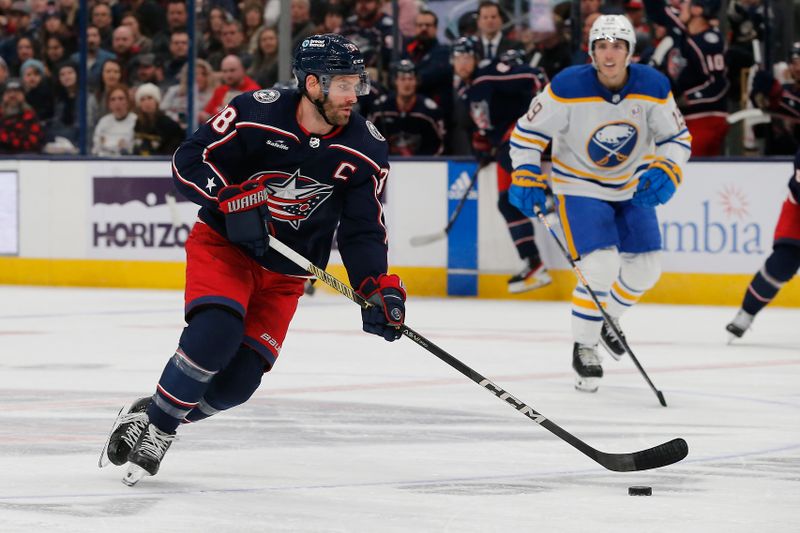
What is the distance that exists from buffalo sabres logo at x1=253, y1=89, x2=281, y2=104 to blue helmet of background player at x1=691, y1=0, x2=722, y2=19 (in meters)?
5.94

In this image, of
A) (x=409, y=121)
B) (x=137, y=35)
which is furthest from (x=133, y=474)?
(x=137, y=35)

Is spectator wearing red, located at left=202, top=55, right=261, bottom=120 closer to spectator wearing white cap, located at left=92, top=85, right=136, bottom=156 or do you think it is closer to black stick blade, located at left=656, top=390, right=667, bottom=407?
spectator wearing white cap, located at left=92, top=85, right=136, bottom=156

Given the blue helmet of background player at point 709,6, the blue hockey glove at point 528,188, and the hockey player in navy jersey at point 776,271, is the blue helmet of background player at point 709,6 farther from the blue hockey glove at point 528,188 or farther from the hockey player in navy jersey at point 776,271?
the blue hockey glove at point 528,188

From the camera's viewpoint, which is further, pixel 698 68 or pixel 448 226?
pixel 448 226

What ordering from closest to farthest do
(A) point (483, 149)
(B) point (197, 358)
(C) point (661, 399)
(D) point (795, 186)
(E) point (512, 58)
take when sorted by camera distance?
(B) point (197, 358) → (C) point (661, 399) → (D) point (795, 186) → (E) point (512, 58) → (A) point (483, 149)

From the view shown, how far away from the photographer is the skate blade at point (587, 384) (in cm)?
592

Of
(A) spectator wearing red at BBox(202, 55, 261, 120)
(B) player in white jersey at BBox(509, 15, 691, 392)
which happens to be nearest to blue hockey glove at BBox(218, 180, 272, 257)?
(B) player in white jersey at BBox(509, 15, 691, 392)

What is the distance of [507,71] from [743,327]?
9.57ft

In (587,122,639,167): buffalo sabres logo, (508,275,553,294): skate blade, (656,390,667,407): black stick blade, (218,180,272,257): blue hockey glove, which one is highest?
(218,180,272,257): blue hockey glove

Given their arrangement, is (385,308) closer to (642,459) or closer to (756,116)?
(642,459)

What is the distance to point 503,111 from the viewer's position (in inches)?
404

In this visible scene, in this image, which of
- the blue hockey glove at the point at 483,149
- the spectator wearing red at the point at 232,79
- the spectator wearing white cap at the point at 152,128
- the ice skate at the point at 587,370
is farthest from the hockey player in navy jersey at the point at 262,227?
the spectator wearing white cap at the point at 152,128

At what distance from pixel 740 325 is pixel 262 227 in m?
4.37

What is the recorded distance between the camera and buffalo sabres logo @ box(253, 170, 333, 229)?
4.03 metres
